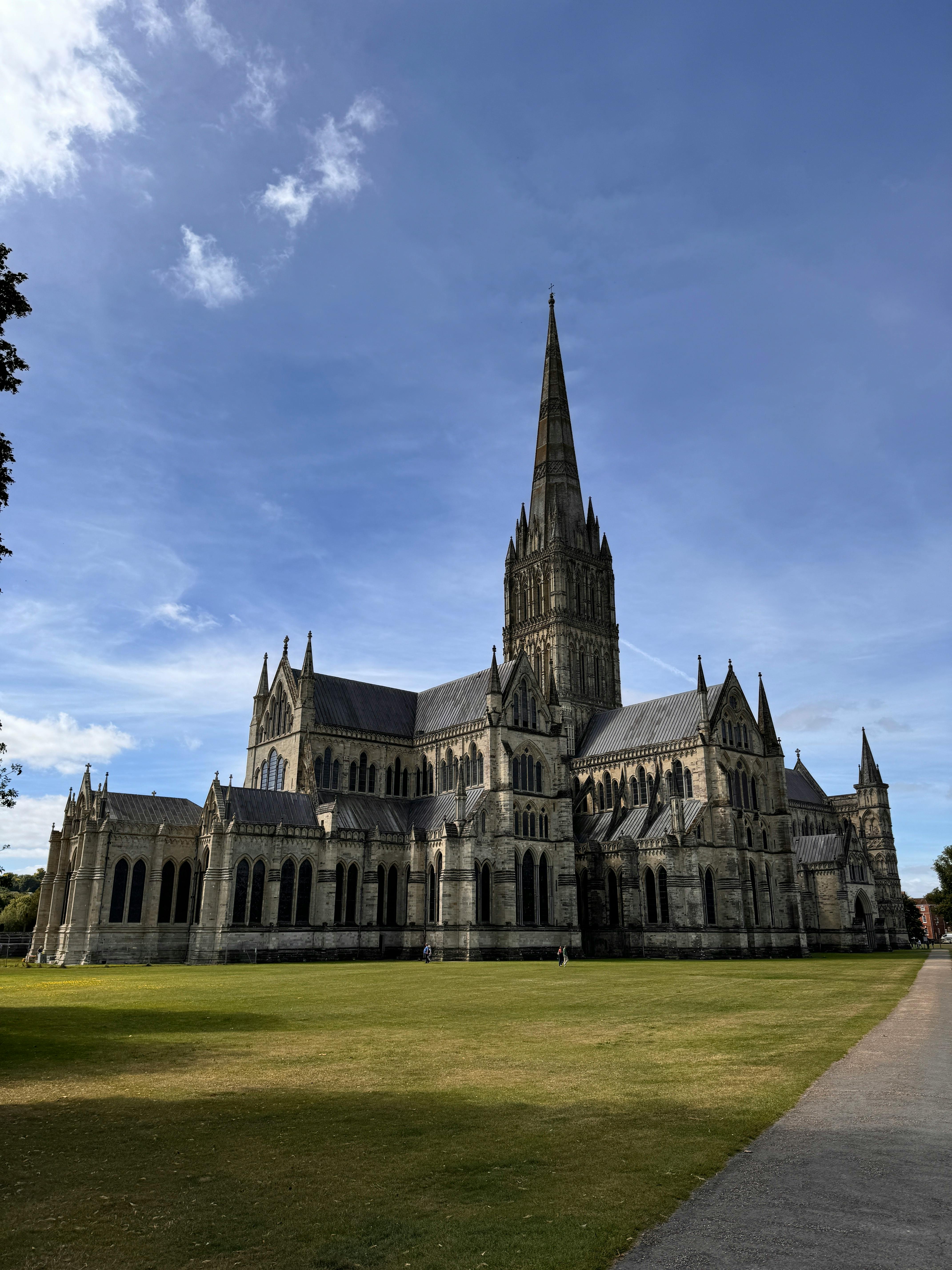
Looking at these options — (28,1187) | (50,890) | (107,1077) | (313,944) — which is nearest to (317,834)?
(313,944)

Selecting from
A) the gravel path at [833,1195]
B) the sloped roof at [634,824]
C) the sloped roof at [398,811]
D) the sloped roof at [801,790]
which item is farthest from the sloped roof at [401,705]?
the gravel path at [833,1195]

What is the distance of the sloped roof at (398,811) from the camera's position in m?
67.9

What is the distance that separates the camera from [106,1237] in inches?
320

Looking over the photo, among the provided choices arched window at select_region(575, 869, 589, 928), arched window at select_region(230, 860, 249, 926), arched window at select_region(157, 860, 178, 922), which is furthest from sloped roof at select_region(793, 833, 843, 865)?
arched window at select_region(157, 860, 178, 922)

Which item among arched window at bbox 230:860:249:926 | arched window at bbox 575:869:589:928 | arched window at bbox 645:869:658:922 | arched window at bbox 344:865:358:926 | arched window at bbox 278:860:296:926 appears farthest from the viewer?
arched window at bbox 575:869:589:928

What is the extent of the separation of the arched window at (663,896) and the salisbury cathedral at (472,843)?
16 cm

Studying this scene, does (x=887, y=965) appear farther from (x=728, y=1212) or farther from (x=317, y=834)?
(x=728, y=1212)

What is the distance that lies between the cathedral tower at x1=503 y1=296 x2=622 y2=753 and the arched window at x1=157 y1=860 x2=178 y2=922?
40515 millimetres

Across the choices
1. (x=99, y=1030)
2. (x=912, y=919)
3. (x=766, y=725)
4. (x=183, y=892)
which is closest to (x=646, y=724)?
(x=766, y=725)

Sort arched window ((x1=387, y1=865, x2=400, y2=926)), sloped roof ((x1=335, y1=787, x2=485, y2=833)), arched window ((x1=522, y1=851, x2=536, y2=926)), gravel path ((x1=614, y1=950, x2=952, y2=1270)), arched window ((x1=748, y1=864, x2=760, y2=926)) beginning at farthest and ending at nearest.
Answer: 1. arched window ((x1=748, y1=864, x2=760, y2=926))
2. sloped roof ((x1=335, y1=787, x2=485, y2=833))
3. arched window ((x1=522, y1=851, x2=536, y2=926))
4. arched window ((x1=387, y1=865, x2=400, y2=926))
5. gravel path ((x1=614, y1=950, x2=952, y2=1270))

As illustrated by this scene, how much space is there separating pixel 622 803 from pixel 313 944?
31.0 m

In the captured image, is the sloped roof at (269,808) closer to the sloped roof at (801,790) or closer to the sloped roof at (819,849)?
the sloped roof at (819,849)

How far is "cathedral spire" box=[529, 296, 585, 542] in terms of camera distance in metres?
102

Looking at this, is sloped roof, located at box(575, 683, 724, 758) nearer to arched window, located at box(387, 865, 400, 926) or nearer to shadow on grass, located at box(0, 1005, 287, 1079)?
arched window, located at box(387, 865, 400, 926)
